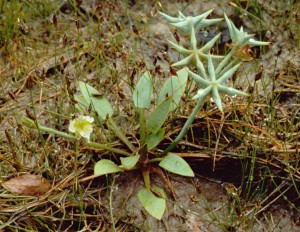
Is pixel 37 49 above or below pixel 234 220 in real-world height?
above

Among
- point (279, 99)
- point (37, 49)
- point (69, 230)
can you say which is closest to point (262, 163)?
point (279, 99)

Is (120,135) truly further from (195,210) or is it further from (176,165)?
(195,210)

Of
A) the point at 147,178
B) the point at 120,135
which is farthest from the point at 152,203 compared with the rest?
the point at 120,135

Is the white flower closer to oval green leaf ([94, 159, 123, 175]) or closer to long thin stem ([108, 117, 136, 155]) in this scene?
oval green leaf ([94, 159, 123, 175])

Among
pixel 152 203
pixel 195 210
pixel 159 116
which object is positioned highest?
pixel 159 116

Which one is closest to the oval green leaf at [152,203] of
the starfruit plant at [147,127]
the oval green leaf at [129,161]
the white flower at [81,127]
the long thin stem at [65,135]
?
the starfruit plant at [147,127]

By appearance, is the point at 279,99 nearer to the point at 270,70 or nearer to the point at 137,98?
the point at 270,70
